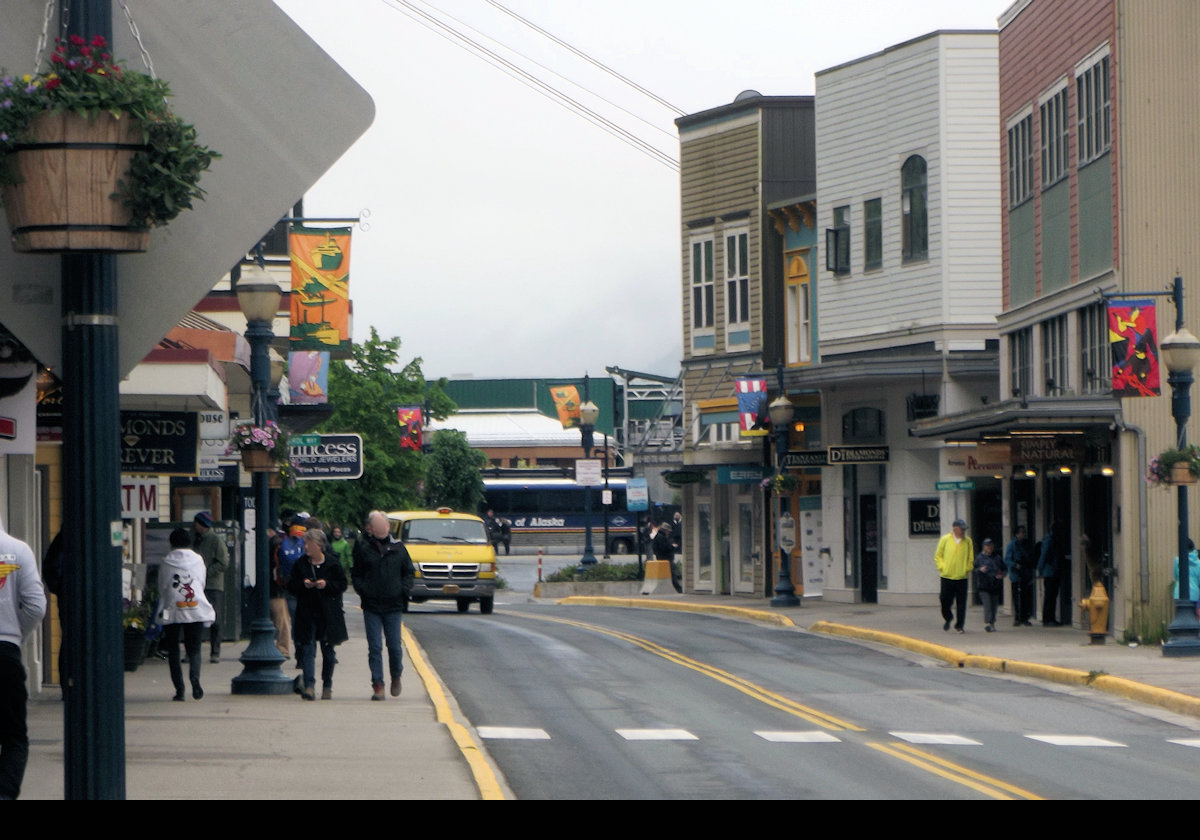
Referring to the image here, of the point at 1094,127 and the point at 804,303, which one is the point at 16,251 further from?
the point at 804,303

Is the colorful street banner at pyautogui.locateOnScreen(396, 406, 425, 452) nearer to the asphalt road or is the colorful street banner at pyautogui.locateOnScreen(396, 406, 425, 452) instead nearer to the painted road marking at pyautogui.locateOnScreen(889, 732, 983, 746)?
the asphalt road

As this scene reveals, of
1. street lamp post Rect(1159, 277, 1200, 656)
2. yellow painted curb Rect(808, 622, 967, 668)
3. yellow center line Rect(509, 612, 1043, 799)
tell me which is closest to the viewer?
yellow center line Rect(509, 612, 1043, 799)

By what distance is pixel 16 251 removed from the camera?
5.23m

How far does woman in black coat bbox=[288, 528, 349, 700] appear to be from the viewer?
56.5 ft

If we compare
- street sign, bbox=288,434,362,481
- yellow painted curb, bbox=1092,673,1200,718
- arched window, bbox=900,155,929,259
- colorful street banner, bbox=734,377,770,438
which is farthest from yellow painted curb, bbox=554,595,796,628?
yellow painted curb, bbox=1092,673,1200,718

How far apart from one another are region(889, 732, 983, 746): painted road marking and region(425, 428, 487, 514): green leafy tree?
56597 mm

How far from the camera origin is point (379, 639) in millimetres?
17062

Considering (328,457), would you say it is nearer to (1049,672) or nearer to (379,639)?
(379,639)

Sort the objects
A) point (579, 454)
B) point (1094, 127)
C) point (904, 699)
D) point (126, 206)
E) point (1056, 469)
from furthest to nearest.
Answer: point (579, 454) < point (1056, 469) < point (1094, 127) < point (904, 699) < point (126, 206)

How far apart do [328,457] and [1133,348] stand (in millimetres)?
11779

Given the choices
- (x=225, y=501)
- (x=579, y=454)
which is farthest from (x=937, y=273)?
(x=579, y=454)

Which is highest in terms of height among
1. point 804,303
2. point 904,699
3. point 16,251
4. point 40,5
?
point 804,303

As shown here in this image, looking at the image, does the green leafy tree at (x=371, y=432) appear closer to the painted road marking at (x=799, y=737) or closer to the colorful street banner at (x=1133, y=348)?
the colorful street banner at (x=1133, y=348)
